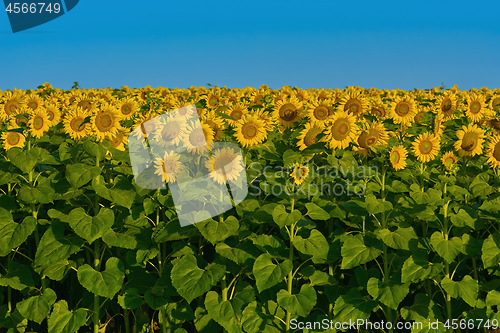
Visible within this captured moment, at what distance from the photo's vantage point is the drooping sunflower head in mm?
5625

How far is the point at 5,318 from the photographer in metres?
5.38

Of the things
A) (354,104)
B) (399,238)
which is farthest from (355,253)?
(354,104)

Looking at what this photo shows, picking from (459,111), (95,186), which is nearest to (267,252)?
(95,186)

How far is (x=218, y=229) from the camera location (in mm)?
4391

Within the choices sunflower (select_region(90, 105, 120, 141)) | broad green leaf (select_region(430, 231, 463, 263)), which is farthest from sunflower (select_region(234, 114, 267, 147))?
broad green leaf (select_region(430, 231, 463, 263))

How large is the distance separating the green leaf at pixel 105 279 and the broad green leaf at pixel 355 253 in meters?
2.37

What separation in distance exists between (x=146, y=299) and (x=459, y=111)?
7.36m

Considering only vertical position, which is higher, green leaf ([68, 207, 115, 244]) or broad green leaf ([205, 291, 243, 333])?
green leaf ([68, 207, 115, 244])

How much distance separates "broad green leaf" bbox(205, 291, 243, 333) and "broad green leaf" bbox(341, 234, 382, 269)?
1.23 meters

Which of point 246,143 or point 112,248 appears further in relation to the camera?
point 112,248

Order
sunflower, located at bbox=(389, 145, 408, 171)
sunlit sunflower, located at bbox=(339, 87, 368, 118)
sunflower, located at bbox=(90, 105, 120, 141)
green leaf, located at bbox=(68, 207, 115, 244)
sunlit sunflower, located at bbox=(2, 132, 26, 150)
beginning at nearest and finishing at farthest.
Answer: green leaf, located at bbox=(68, 207, 115, 244), sunflower, located at bbox=(90, 105, 120, 141), sunflower, located at bbox=(389, 145, 408, 171), sunlit sunflower, located at bbox=(2, 132, 26, 150), sunlit sunflower, located at bbox=(339, 87, 368, 118)

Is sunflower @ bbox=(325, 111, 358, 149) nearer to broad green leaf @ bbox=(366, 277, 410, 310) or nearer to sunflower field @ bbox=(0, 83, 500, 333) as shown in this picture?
sunflower field @ bbox=(0, 83, 500, 333)

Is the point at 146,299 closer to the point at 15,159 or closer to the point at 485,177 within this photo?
the point at 15,159

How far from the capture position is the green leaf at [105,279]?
4.62 metres
